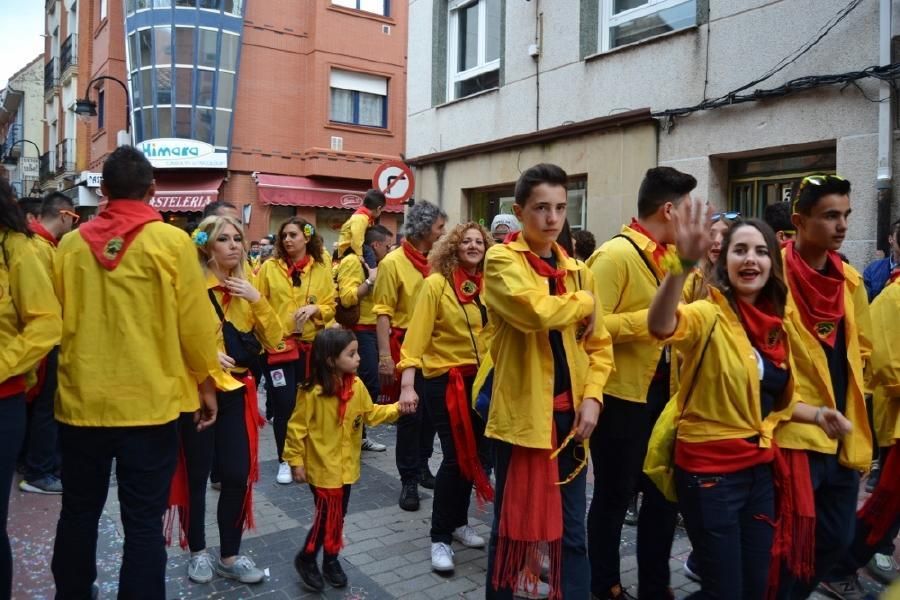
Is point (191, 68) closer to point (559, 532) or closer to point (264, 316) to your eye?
point (264, 316)

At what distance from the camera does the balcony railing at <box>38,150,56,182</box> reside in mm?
35469

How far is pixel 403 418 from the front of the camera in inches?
213

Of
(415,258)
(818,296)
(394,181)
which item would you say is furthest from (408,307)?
(394,181)

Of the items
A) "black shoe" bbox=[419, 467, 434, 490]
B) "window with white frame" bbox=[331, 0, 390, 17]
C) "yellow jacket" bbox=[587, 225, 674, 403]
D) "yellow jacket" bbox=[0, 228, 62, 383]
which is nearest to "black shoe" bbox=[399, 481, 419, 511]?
"black shoe" bbox=[419, 467, 434, 490]

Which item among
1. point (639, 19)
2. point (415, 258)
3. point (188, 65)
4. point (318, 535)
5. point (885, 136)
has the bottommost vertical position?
point (318, 535)

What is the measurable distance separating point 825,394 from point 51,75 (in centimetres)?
4066

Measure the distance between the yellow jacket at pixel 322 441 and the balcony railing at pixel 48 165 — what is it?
36205mm

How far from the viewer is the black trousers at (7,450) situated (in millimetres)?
3104

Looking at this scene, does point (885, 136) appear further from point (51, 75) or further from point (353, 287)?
point (51, 75)

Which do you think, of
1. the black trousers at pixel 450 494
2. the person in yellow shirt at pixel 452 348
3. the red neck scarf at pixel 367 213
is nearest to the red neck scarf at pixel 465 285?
the person in yellow shirt at pixel 452 348

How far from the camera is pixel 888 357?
3.74 m

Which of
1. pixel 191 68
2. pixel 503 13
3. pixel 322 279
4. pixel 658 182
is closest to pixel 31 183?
pixel 191 68

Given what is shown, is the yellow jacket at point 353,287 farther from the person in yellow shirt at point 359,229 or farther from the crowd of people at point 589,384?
the crowd of people at point 589,384

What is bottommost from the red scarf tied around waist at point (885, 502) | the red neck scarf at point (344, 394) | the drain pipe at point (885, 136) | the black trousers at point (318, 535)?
the black trousers at point (318, 535)
